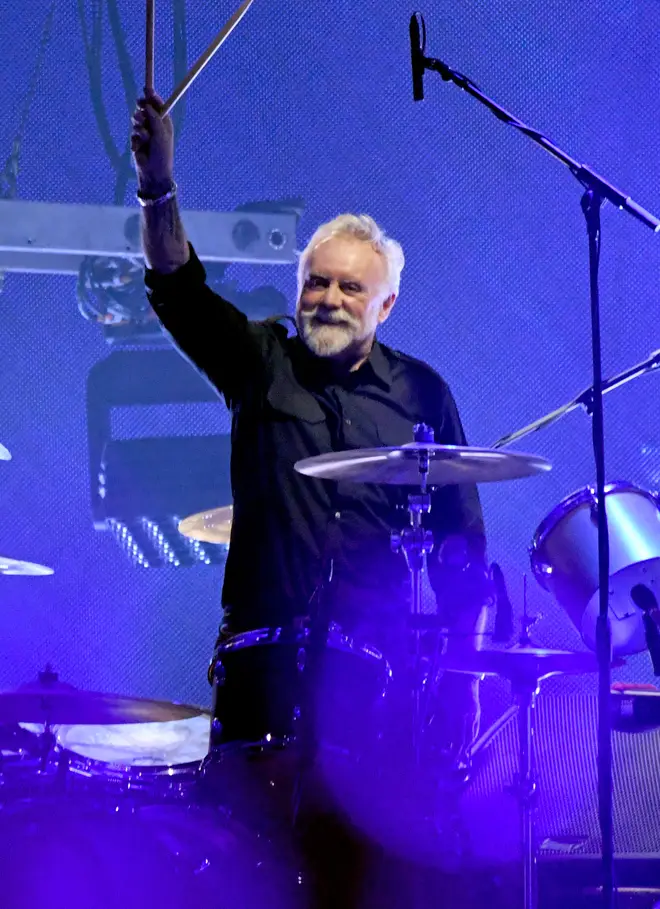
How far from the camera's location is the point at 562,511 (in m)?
3.01

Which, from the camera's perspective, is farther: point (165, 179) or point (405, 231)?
point (405, 231)

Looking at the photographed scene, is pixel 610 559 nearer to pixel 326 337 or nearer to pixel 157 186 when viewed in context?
pixel 326 337

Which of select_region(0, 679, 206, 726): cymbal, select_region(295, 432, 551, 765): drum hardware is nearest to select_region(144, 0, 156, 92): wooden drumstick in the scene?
select_region(295, 432, 551, 765): drum hardware

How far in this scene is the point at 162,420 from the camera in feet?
13.6

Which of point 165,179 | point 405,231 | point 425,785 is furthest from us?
point 405,231

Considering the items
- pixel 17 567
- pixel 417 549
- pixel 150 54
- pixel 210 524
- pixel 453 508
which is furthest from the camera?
pixel 210 524

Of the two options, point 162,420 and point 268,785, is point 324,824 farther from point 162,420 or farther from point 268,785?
point 162,420

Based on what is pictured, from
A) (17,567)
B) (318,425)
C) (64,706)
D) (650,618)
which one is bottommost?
(64,706)

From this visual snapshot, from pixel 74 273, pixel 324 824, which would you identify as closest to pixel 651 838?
pixel 324 824

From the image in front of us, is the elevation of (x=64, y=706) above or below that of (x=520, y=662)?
below

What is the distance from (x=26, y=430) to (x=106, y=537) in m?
0.43

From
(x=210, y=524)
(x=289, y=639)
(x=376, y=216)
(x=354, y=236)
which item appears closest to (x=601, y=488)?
(x=289, y=639)

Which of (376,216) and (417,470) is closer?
(417,470)

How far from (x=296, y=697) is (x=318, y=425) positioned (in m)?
0.71
